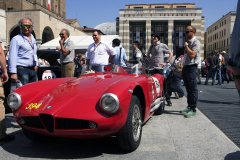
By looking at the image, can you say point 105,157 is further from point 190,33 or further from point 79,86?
point 190,33

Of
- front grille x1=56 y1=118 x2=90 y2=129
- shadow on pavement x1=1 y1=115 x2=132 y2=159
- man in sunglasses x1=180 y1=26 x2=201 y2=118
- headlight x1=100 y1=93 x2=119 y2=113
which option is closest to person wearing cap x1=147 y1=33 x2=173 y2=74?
man in sunglasses x1=180 y1=26 x2=201 y2=118

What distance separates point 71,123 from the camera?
8.46ft

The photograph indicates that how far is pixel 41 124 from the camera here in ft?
8.81

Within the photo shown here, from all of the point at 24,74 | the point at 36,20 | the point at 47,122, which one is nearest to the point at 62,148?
the point at 47,122

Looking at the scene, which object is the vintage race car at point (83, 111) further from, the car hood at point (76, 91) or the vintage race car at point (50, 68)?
the vintage race car at point (50, 68)

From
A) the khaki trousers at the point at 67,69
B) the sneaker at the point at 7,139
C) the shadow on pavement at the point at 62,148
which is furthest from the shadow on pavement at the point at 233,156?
the khaki trousers at the point at 67,69

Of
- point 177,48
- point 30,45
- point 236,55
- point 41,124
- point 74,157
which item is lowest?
point 74,157

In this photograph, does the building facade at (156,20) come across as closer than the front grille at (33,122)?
No

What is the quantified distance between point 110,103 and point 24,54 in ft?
7.40

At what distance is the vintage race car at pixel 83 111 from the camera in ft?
8.39

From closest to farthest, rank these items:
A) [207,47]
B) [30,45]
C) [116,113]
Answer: [116,113] < [30,45] < [207,47]

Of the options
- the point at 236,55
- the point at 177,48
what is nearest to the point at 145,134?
the point at 236,55

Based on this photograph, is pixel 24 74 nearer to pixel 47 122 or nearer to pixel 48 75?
pixel 47 122

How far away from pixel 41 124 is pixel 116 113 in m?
0.88
